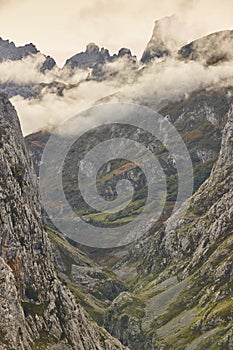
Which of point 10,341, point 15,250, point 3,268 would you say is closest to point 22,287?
point 15,250

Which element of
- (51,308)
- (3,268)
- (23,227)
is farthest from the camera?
(23,227)

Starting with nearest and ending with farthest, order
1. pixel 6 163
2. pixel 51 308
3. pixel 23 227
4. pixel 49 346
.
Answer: pixel 49 346, pixel 51 308, pixel 23 227, pixel 6 163

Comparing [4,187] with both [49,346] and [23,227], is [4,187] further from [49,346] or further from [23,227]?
[49,346]

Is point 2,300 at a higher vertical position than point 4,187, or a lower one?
lower

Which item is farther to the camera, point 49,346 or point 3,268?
point 49,346

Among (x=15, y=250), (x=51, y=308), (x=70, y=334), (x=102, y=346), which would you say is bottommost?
(x=102, y=346)

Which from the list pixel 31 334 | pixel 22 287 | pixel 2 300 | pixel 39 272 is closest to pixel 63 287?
pixel 39 272

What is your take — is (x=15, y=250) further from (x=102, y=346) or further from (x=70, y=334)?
(x=102, y=346)
